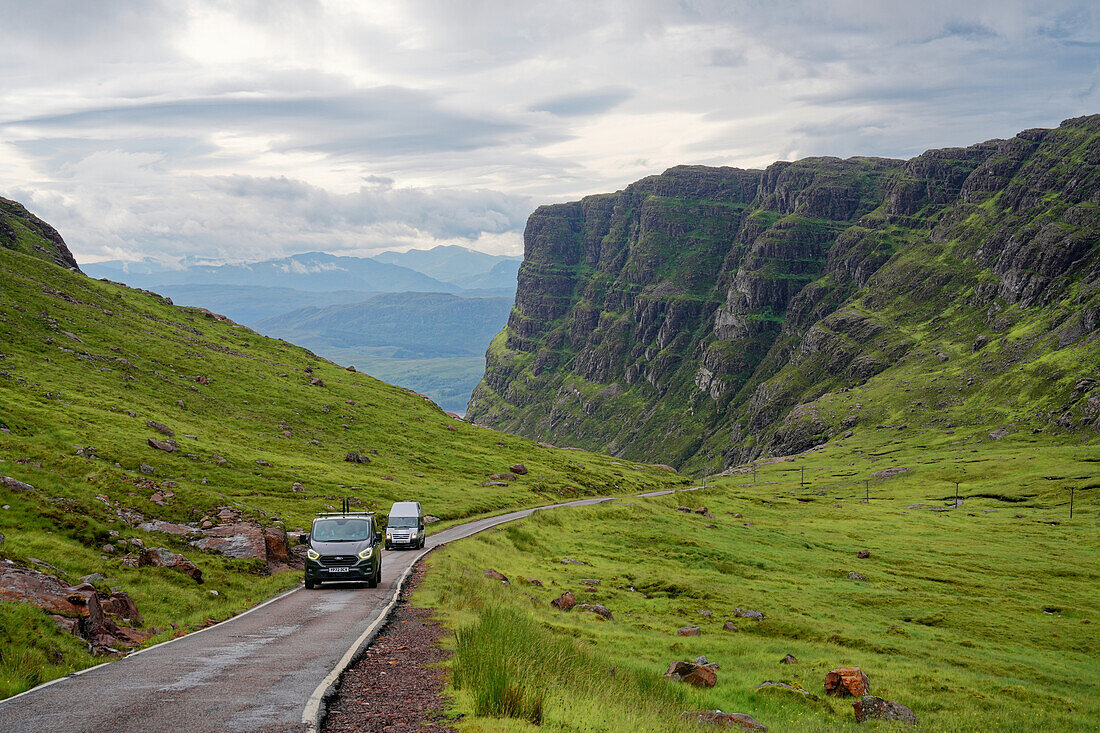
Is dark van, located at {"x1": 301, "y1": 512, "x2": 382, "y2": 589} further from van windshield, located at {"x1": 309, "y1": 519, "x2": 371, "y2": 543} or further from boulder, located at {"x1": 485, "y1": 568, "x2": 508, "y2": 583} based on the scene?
boulder, located at {"x1": 485, "y1": 568, "x2": 508, "y2": 583}

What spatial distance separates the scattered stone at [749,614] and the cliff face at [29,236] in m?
132

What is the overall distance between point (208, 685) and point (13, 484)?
20.9 meters

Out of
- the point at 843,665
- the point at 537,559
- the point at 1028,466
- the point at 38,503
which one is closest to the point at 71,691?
the point at 38,503

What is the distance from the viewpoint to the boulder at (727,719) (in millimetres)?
19359

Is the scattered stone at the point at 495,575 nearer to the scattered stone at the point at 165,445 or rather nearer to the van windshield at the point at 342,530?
the van windshield at the point at 342,530

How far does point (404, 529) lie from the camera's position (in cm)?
5425

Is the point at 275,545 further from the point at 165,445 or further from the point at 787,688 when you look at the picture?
the point at 165,445

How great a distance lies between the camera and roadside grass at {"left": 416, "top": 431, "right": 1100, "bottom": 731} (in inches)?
850

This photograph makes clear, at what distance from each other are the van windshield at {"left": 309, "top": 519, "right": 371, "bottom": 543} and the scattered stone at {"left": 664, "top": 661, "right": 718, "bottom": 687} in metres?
16.0

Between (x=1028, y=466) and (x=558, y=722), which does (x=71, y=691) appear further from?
(x=1028, y=466)

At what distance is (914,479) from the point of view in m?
169

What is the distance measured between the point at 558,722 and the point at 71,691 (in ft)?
32.8

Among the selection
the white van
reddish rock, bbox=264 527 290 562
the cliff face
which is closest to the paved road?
reddish rock, bbox=264 527 290 562

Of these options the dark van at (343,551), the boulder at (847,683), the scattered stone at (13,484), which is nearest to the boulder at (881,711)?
the boulder at (847,683)
